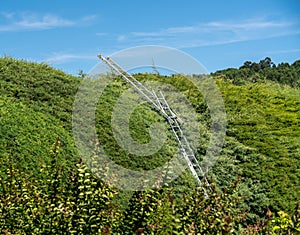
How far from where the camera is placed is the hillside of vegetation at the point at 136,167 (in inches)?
174

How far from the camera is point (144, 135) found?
34.2 ft

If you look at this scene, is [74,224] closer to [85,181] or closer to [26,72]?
[85,181]

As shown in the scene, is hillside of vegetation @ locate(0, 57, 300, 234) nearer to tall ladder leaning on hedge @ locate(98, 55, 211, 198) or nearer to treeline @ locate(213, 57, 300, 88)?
tall ladder leaning on hedge @ locate(98, 55, 211, 198)

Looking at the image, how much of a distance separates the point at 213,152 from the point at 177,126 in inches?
37.8

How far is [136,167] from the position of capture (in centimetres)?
920

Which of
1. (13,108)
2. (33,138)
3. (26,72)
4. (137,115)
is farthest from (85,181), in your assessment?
(26,72)

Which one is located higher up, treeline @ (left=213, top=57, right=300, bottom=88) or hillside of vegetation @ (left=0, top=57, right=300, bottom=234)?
treeline @ (left=213, top=57, right=300, bottom=88)

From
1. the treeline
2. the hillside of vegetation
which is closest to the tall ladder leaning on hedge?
the hillside of vegetation

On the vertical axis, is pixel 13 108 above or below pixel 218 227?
above

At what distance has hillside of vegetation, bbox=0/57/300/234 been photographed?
174 inches

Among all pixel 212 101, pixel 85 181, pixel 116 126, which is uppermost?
pixel 212 101

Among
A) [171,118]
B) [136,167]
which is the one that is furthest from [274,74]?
[136,167]

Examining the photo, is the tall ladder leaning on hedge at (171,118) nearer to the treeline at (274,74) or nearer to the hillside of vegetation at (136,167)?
the hillside of vegetation at (136,167)

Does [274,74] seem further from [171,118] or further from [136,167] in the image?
[136,167]
